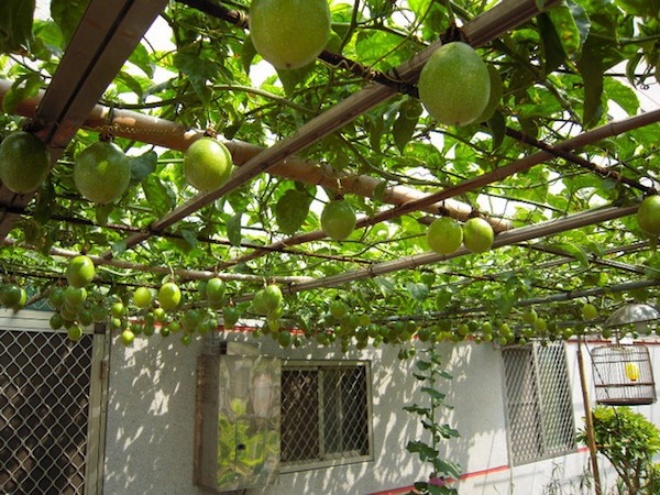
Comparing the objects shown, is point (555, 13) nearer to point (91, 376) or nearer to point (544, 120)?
point (544, 120)

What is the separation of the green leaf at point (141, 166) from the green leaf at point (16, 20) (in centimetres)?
51

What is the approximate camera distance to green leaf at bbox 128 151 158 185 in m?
1.45

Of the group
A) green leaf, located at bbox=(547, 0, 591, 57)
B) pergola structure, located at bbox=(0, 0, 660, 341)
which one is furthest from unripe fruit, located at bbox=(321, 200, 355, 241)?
green leaf, located at bbox=(547, 0, 591, 57)

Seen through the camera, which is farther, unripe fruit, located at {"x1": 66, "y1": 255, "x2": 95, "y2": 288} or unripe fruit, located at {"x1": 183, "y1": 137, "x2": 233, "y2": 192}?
unripe fruit, located at {"x1": 66, "y1": 255, "x2": 95, "y2": 288}

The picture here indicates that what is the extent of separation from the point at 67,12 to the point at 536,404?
879 centimetres

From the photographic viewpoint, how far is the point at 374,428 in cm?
675

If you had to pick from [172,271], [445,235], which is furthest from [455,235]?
[172,271]

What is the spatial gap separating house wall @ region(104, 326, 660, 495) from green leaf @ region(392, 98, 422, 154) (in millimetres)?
4384

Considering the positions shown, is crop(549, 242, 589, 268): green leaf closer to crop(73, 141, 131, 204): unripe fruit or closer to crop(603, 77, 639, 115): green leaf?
crop(603, 77, 639, 115): green leaf

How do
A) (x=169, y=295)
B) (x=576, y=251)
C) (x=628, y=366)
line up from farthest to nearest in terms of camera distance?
(x=628, y=366) < (x=169, y=295) < (x=576, y=251)

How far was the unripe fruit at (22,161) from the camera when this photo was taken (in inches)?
44.6

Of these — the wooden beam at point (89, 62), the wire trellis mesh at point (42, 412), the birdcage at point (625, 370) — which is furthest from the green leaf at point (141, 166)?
the birdcage at point (625, 370)

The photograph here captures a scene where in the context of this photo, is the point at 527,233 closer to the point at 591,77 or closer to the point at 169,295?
the point at 591,77

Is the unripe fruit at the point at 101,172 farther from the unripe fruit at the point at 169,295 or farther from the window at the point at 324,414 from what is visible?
the window at the point at 324,414
